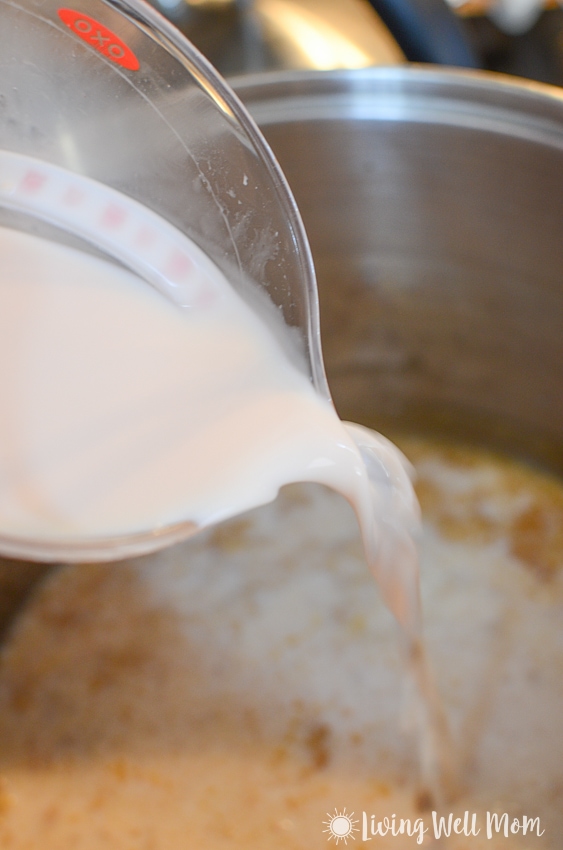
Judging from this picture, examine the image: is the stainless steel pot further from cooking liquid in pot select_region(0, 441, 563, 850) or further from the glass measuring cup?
the glass measuring cup

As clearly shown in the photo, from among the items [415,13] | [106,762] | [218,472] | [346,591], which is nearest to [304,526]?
[346,591]

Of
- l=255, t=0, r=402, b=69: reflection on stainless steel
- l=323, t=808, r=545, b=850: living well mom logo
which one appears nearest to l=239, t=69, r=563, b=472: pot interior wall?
l=255, t=0, r=402, b=69: reflection on stainless steel

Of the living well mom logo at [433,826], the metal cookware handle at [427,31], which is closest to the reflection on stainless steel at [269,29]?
the metal cookware handle at [427,31]

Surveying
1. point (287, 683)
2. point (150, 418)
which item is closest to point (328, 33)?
point (150, 418)

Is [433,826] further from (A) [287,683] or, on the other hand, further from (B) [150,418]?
(B) [150,418]

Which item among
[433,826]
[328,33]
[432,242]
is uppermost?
[328,33]

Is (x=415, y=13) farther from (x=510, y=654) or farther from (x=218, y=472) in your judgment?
(x=510, y=654)

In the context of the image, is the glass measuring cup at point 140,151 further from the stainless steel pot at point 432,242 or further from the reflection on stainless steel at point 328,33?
the reflection on stainless steel at point 328,33
